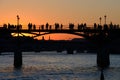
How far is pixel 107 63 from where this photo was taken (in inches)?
5433

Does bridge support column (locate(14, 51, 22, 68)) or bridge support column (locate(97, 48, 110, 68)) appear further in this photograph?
bridge support column (locate(14, 51, 22, 68))

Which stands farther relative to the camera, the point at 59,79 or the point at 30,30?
the point at 30,30

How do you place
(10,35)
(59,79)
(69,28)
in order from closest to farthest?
(59,79) → (69,28) → (10,35)

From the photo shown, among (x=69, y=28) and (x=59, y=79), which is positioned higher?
(x=69, y=28)

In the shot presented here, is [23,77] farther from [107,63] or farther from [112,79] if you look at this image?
[107,63]

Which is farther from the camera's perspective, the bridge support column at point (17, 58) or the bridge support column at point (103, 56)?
the bridge support column at point (17, 58)

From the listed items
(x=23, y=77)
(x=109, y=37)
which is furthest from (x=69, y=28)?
(x=23, y=77)

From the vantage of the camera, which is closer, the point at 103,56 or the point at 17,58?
the point at 103,56

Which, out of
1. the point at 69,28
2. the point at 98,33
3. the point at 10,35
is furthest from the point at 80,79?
the point at 10,35

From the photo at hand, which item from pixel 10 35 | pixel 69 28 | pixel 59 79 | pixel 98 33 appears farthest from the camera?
pixel 10 35

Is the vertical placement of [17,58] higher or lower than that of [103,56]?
lower

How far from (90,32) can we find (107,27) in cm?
493

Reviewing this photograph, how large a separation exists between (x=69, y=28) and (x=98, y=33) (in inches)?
488

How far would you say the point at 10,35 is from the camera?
141 m
